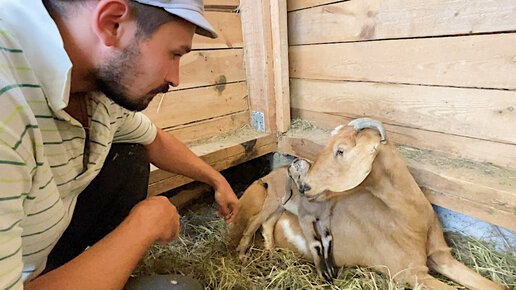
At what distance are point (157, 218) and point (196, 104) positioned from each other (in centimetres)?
114

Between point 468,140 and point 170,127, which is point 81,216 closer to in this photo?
point 170,127

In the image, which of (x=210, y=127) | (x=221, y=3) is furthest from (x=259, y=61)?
(x=210, y=127)

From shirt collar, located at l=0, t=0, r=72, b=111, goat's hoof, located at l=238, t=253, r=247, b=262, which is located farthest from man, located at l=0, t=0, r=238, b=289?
goat's hoof, located at l=238, t=253, r=247, b=262

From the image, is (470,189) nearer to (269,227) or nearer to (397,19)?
(397,19)

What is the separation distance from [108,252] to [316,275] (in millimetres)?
1072

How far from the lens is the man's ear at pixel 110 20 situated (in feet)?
2.41

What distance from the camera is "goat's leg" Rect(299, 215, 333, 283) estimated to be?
5.11 feet

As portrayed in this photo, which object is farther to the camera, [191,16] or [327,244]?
[327,244]

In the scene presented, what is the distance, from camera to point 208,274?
1.56 m

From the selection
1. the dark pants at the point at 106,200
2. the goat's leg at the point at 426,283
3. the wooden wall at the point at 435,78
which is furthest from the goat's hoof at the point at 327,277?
the dark pants at the point at 106,200

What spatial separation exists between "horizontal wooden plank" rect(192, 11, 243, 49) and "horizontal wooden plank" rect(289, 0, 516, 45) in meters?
0.34

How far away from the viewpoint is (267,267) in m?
1.69

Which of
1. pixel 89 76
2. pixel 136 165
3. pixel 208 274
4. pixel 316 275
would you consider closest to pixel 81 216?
pixel 136 165

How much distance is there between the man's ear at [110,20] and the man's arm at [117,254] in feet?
1.62
